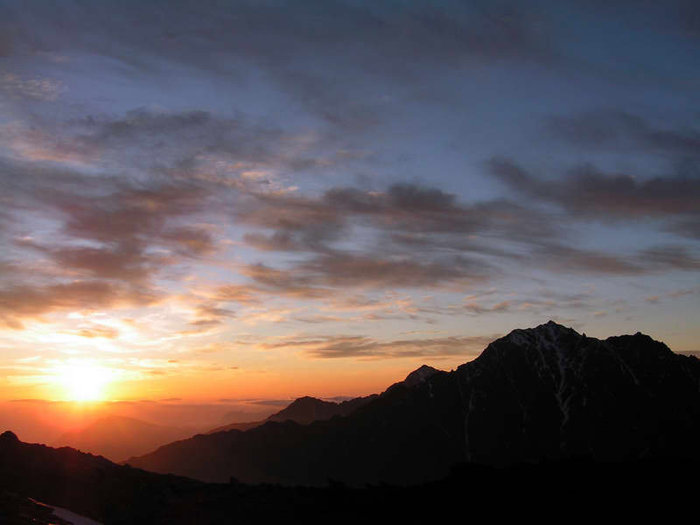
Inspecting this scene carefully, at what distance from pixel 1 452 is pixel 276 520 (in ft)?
212

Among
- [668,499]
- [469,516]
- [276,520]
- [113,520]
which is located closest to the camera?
[668,499]

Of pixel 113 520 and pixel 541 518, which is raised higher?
pixel 541 518

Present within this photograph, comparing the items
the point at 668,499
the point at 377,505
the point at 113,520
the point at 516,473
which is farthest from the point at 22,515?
the point at 668,499

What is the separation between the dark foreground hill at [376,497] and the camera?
5953 cm

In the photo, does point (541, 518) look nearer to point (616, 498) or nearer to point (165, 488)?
point (616, 498)

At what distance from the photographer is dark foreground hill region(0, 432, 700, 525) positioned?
5953 cm

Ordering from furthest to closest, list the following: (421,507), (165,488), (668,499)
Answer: (165,488), (421,507), (668,499)

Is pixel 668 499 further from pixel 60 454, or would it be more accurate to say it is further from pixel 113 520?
pixel 60 454

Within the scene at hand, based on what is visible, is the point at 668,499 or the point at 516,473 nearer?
the point at 668,499

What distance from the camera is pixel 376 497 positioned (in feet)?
249

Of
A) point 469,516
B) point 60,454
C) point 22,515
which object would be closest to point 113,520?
point 22,515

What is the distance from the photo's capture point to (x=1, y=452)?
106 m

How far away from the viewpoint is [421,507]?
225 ft

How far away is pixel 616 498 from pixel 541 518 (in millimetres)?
8367
